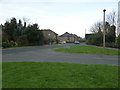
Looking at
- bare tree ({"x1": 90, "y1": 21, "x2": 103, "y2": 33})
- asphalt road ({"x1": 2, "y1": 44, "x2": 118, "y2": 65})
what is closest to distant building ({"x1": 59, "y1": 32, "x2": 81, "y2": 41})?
bare tree ({"x1": 90, "y1": 21, "x2": 103, "y2": 33})

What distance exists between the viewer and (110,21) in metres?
30.9

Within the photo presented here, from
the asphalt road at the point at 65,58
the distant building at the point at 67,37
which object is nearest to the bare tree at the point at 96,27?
the asphalt road at the point at 65,58

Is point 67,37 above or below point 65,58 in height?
above

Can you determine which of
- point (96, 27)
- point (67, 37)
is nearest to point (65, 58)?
point (96, 27)

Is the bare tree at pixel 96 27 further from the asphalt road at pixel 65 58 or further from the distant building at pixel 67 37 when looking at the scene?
the distant building at pixel 67 37

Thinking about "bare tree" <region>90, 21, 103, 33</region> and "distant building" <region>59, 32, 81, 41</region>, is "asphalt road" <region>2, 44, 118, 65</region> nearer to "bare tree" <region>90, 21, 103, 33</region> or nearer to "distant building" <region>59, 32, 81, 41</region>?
"bare tree" <region>90, 21, 103, 33</region>

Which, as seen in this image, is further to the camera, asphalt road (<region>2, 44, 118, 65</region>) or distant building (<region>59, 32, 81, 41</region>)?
distant building (<region>59, 32, 81, 41</region>)

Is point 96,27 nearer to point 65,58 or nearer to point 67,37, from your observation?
point 65,58

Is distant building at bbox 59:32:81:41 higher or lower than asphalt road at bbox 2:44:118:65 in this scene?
higher

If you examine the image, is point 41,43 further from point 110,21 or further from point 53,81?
point 53,81

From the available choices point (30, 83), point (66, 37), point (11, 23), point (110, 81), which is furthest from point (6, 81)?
point (66, 37)

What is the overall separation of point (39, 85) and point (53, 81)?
529 millimetres

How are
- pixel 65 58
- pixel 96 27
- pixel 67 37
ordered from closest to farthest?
pixel 65 58 → pixel 96 27 → pixel 67 37

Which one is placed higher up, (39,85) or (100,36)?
A: (100,36)
